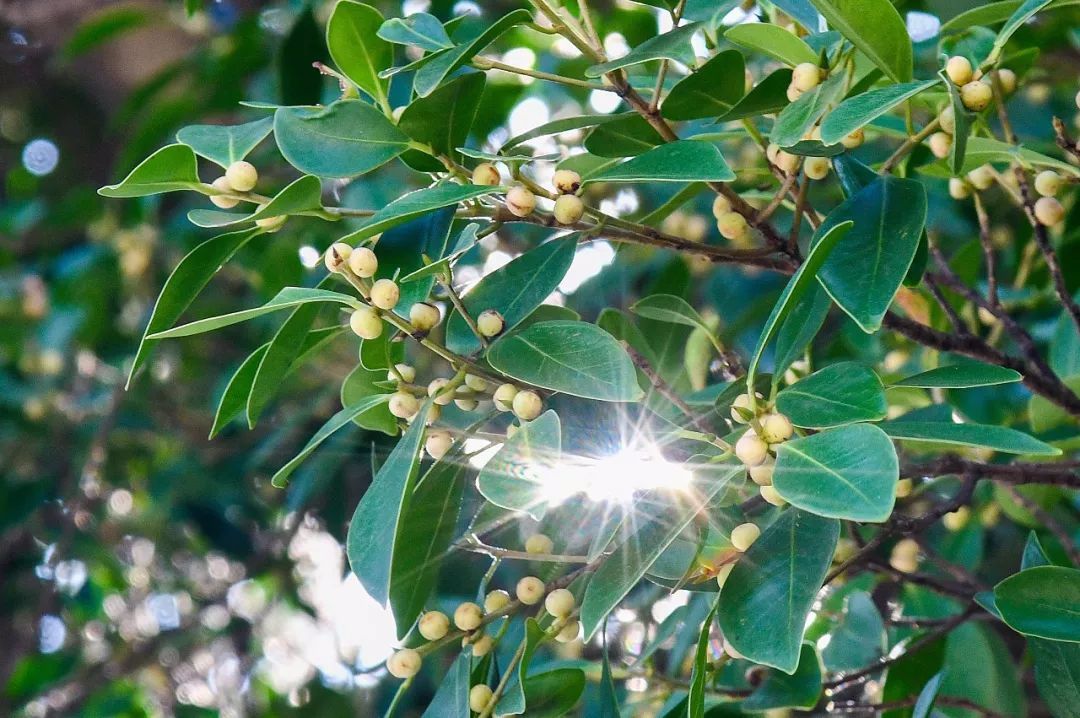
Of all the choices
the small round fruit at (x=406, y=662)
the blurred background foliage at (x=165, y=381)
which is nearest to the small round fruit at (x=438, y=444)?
the small round fruit at (x=406, y=662)

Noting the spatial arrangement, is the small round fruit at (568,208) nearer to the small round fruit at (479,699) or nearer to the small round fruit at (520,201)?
the small round fruit at (520,201)

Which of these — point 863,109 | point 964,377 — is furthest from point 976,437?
point 863,109

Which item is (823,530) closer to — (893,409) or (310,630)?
(893,409)

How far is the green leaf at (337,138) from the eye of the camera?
0.78 meters

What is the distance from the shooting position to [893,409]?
131cm

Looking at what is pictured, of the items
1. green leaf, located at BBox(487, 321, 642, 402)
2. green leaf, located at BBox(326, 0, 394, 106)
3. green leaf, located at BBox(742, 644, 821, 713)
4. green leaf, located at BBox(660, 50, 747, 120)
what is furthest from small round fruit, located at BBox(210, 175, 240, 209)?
green leaf, located at BBox(742, 644, 821, 713)

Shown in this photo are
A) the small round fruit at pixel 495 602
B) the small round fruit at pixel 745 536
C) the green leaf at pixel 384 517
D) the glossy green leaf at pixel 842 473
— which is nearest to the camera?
the glossy green leaf at pixel 842 473

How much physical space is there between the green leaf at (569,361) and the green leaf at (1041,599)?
0.32 m

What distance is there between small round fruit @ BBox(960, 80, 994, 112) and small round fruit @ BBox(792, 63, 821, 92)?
0.10 meters

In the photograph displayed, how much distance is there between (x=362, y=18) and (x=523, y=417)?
0.32 metres

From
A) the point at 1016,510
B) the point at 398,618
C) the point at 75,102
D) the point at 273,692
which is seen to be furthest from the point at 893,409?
the point at 75,102

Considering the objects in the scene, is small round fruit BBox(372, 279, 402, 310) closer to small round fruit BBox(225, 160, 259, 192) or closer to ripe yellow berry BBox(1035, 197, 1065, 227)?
small round fruit BBox(225, 160, 259, 192)

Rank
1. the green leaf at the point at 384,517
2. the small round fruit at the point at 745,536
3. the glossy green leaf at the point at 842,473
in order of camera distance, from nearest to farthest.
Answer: the glossy green leaf at the point at 842,473
the green leaf at the point at 384,517
the small round fruit at the point at 745,536

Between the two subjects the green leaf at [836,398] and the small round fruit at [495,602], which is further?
the small round fruit at [495,602]
